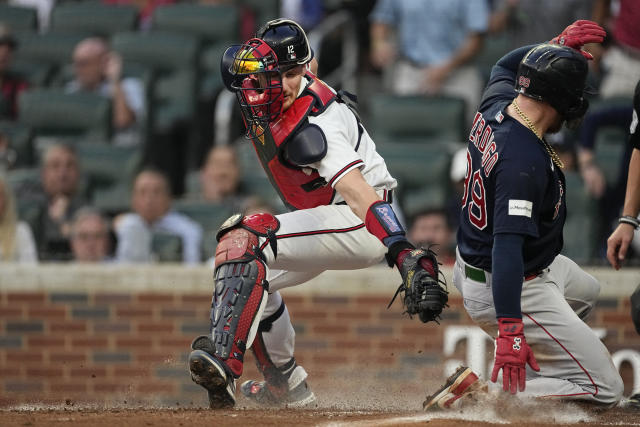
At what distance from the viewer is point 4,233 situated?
311 inches

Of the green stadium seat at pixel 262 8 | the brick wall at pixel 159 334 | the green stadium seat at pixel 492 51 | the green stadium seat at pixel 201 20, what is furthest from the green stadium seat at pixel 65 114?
the green stadium seat at pixel 492 51

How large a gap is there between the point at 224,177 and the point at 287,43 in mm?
3298

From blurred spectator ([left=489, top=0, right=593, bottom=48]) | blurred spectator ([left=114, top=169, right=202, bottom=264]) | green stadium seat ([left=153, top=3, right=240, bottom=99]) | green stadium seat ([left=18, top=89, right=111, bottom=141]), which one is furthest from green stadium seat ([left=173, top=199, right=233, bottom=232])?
blurred spectator ([left=489, top=0, right=593, bottom=48])

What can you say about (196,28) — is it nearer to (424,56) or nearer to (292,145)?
(424,56)

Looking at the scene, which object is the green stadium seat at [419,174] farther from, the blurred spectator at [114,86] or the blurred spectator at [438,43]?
the blurred spectator at [114,86]

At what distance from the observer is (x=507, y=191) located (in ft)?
14.9

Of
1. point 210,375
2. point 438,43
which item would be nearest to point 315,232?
point 210,375

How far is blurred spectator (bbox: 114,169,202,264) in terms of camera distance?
7855mm

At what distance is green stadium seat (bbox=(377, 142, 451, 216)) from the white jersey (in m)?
3.04

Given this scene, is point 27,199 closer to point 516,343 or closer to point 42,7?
point 42,7

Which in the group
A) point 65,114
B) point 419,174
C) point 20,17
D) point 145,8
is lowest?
point 419,174

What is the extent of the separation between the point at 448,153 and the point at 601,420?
388 centimetres

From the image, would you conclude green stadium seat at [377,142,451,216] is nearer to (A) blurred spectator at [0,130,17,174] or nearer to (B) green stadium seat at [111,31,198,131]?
(B) green stadium seat at [111,31,198,131]

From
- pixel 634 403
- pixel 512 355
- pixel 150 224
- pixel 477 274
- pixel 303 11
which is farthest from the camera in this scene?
pixel 303 11
